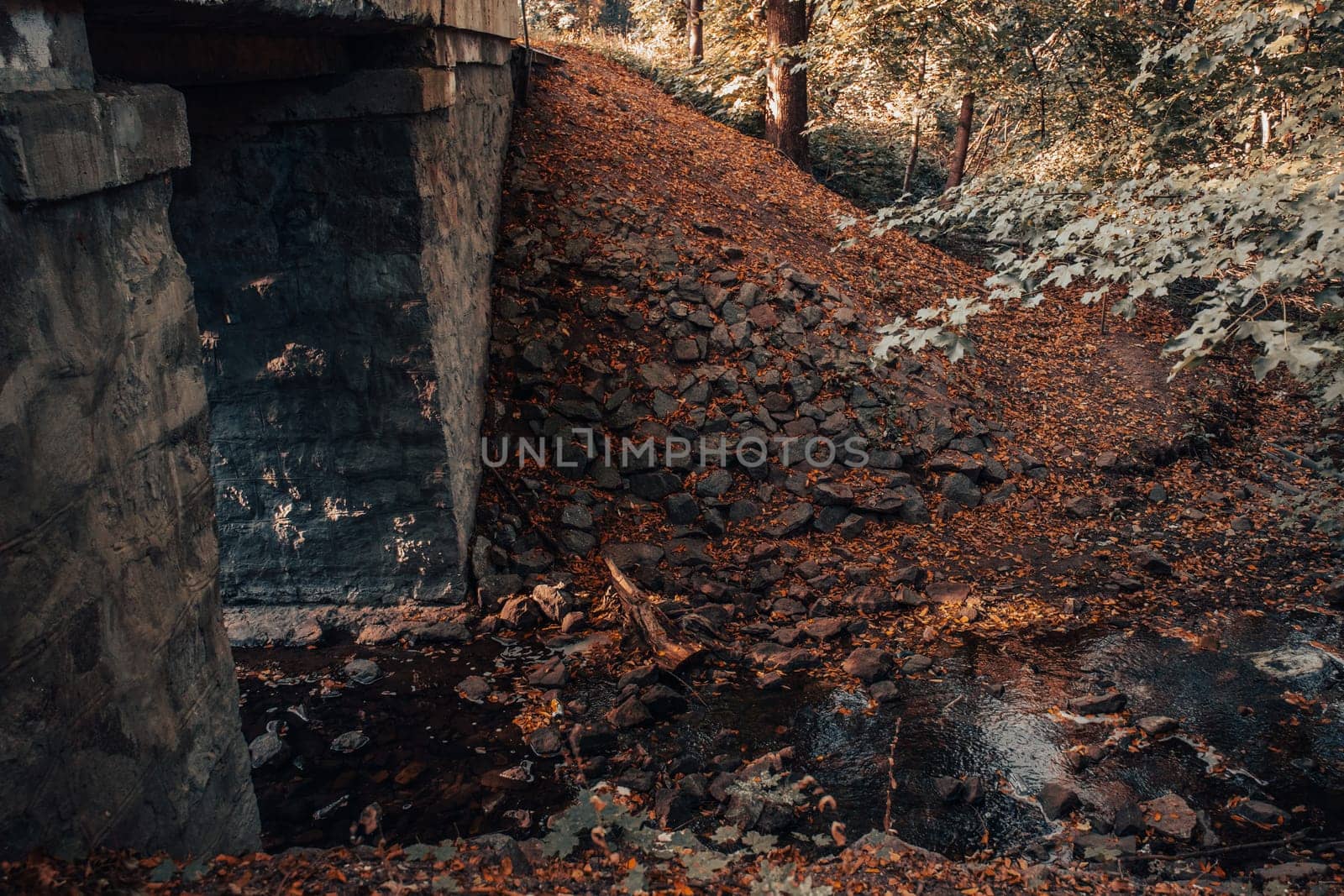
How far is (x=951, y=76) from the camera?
11.6 m

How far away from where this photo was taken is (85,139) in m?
2.52

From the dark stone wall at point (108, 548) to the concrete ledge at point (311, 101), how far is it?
239cm

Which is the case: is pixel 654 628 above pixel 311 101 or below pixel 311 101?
below

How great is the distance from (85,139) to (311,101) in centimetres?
285

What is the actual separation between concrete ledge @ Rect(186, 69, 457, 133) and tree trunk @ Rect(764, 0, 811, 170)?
8.06 m

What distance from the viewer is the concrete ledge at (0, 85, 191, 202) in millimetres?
2266

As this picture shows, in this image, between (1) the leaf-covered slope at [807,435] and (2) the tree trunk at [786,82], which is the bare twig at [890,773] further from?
(2) the tree trunk at [786,82]

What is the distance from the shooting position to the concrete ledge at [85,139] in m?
2.27

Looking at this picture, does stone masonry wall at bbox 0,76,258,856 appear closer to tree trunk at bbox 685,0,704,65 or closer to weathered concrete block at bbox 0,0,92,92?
weathered concrete block at bbox 0,0,92,92

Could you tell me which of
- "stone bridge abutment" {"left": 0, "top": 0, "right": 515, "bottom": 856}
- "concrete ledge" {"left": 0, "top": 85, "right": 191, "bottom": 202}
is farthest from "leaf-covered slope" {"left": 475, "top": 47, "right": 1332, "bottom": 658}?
"concrete ledge" {"left": 0, "top": 85, "right": 191, "bottom": 202}

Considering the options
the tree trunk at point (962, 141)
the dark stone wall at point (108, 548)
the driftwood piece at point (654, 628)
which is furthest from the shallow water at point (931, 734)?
the tree trunk at point (962, 141)

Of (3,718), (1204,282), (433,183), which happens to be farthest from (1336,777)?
(1204,282)

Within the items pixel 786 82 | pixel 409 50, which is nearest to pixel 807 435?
pixel 409 50

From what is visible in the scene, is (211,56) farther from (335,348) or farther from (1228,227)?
(1228,227)
